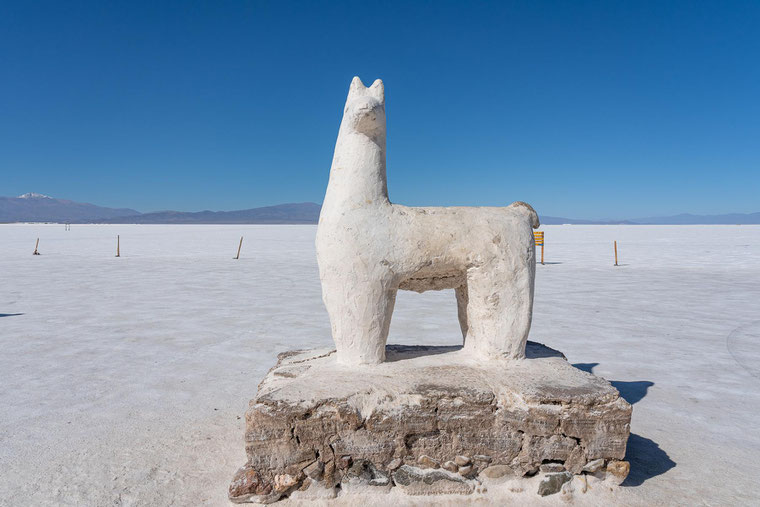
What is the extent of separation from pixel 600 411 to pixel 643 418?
1573mm

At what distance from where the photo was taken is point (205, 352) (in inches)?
243

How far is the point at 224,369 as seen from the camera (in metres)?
5.54

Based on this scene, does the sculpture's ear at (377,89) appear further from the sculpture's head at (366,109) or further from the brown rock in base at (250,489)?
the brown rock in base at (250,489)

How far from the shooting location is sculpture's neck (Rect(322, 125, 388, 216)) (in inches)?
135

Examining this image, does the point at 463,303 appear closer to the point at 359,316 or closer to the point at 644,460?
the point at 359,316

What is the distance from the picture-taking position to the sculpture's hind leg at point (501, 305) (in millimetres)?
3477

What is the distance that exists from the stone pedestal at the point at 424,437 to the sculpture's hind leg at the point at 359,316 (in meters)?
0.33

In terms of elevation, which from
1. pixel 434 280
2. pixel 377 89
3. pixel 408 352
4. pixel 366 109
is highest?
pixel 377 89

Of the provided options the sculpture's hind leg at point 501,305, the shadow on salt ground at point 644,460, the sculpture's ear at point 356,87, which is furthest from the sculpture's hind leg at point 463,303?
the sculpture's ear at point 356,87

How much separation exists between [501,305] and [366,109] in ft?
5.27

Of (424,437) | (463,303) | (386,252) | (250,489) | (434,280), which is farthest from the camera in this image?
(463,303)

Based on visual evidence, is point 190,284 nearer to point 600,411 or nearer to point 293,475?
point 293,475

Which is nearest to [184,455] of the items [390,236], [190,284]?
[390,236]

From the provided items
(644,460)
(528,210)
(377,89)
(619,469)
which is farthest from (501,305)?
(377,89)
